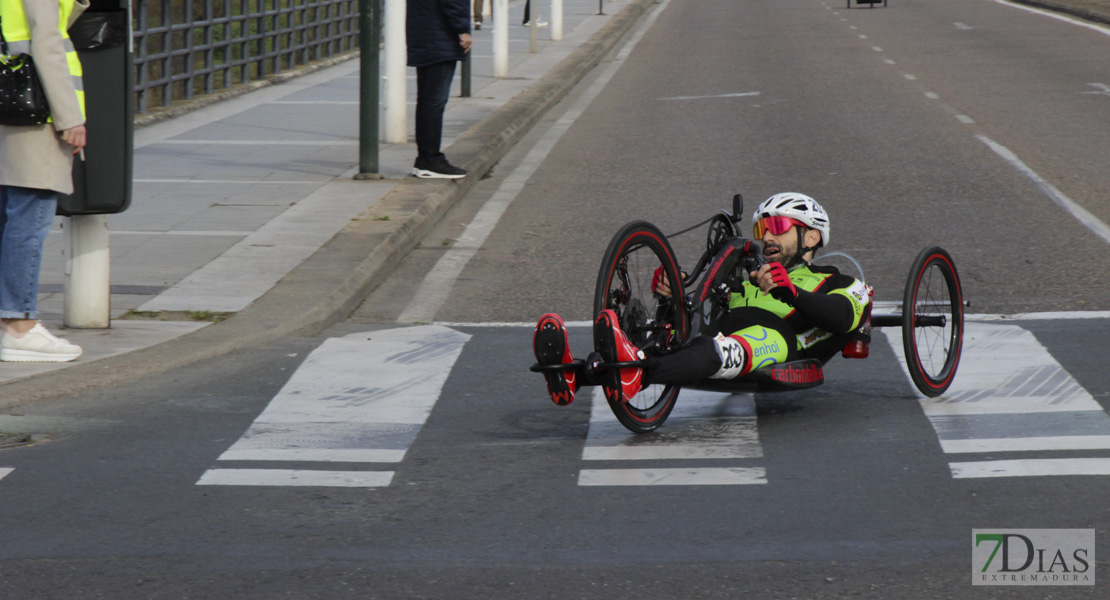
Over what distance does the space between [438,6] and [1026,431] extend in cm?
727

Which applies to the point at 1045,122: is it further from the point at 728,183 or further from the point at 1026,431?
the point at 1026,431

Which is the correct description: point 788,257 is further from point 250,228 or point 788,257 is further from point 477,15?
point 477,15

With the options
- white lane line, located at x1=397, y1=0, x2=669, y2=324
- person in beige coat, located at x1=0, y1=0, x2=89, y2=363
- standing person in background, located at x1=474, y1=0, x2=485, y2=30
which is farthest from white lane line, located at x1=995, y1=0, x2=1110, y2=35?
person in beige coat, located at x1=0, y1=0, x2=89, y2=363

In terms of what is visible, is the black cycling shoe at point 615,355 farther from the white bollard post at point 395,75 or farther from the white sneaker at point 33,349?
the white bollard post at point 395,75

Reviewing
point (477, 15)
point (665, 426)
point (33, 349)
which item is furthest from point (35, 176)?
point (477, 15)

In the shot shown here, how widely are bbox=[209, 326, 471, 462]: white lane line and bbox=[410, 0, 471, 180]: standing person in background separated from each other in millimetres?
4537

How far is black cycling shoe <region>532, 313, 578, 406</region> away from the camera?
531cm

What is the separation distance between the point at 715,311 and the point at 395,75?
8637mm

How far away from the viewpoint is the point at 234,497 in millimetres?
4871

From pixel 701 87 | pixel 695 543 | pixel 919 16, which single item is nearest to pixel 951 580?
pixel 695 543

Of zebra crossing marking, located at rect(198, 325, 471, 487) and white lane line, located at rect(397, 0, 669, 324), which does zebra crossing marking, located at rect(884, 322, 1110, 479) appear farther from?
white lane line, located at rect(397, 0, 669, 324)

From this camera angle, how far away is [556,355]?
5328mm

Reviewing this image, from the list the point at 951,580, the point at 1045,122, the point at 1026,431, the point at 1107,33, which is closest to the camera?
the point at 951,580

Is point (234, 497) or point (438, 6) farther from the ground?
point (438, 6)
